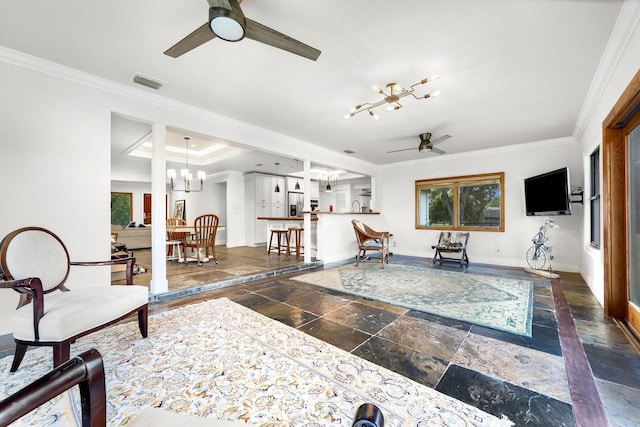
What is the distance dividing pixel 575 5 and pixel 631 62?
2.37ft

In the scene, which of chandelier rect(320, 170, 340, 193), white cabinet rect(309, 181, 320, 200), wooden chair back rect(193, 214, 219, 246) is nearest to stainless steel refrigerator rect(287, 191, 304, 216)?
chandelier rect(320, 170, 340, 193)

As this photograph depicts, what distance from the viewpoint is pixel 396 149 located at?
18.6 ft

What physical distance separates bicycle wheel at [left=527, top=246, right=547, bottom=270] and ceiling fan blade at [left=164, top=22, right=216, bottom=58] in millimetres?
5920

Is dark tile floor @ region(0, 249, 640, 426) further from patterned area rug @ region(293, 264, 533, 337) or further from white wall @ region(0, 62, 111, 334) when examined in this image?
white wall @ region(0, 62, 111, 334)

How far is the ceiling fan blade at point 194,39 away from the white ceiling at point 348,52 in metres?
0.26

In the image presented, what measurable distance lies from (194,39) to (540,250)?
20.2ft

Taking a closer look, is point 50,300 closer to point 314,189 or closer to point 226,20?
point 226,20

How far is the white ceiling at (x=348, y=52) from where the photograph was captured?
1862mm

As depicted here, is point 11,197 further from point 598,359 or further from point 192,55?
point 598,359

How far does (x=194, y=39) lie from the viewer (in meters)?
1.79

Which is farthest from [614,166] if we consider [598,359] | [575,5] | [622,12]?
[598,359]

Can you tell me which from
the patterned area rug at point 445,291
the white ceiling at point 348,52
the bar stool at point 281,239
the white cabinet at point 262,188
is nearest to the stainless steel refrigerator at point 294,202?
the white cabinet at point 262,188

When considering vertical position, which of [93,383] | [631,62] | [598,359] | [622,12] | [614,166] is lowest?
[598,359]

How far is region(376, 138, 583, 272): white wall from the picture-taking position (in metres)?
4.78
